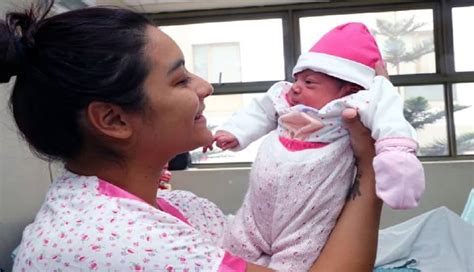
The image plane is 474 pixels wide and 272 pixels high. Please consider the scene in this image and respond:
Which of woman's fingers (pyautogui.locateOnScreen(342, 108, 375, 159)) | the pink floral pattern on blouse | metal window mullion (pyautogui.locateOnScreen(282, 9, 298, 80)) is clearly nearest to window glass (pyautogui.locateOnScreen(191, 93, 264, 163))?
metal window mullion (pyautogui.locateOnScreen(282, 9, 298, 80))

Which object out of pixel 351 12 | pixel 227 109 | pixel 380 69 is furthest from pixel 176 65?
pixel 351 12

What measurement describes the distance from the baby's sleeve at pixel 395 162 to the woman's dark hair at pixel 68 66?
0.43 meters

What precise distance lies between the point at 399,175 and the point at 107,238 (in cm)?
49

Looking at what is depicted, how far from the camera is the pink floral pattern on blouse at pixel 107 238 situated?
0.62 meters

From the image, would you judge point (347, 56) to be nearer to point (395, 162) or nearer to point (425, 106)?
point (395, 162)

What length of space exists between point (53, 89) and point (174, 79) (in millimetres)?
189

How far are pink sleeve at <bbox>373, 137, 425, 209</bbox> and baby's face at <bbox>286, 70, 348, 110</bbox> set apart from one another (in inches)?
9.5

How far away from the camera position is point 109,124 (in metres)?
0.73

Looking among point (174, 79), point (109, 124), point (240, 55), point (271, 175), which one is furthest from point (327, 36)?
point (240, 55)

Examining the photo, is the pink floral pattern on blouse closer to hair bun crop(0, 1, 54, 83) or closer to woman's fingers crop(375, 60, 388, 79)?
hair bun crop(0, 1, 54, 83)

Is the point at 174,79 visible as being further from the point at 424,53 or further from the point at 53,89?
the point at 424,53

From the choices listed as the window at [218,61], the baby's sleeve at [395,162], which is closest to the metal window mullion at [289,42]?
the window at [218,61]

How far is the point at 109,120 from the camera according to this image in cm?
72

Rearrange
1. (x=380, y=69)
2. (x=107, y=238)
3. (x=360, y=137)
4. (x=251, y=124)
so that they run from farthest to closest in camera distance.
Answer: (x=251, y=124)
(x=380, y=69)
(x=360, y=137)
(x=107, y=238)
